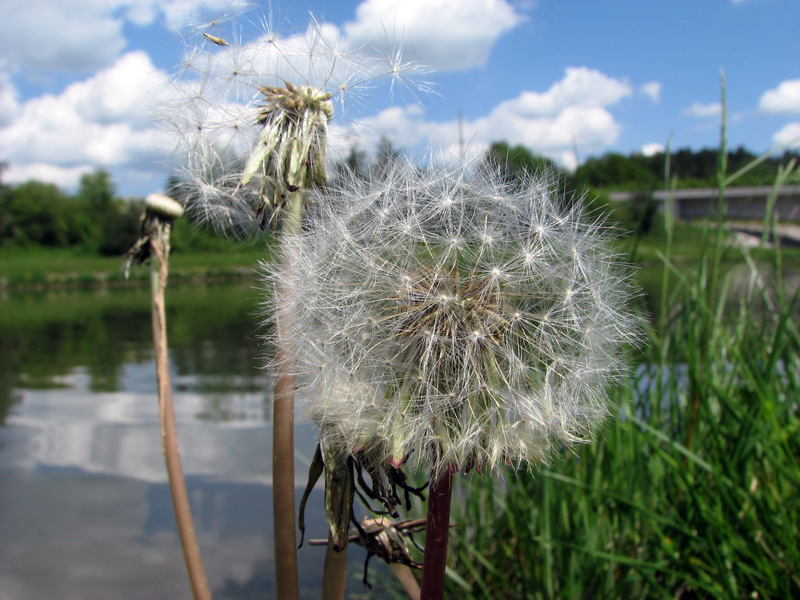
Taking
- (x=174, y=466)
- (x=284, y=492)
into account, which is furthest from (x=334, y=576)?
(x=174, y=466)

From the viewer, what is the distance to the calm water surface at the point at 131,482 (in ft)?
11.4

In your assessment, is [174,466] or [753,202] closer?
[174,466]

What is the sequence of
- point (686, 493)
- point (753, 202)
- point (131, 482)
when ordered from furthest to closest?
point (131, 482) < point (753, 202) < point (686, 493)

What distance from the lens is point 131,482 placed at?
486 cm

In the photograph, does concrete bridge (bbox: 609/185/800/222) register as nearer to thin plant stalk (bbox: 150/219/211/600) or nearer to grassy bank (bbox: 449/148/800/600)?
grassy bank (bbox: 449/148/800/600)

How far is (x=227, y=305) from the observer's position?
A: 19.9m

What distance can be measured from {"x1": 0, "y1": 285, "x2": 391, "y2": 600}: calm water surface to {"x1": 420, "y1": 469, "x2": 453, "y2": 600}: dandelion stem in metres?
0.31

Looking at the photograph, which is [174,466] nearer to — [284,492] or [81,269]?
[284,492]

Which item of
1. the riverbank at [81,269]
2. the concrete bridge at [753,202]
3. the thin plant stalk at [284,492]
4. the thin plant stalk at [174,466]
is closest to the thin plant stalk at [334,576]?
the thin plant stalk at [284,492]

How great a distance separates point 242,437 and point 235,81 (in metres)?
5.25

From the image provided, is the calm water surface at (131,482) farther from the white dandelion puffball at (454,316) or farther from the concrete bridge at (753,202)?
the concrete bridge at (753,202)

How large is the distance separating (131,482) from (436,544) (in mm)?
5058


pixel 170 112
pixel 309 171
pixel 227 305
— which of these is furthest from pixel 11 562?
pixel 227 305

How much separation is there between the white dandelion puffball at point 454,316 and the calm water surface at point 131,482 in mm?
120
